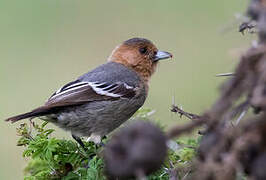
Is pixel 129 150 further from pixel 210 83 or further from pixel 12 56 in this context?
A: pixel 12 56

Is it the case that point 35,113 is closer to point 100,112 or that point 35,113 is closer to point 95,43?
point 100,112

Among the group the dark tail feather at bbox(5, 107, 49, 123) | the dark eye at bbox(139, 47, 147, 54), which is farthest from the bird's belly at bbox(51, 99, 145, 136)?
the dark eye at bbox(139, 47, 147, 54)

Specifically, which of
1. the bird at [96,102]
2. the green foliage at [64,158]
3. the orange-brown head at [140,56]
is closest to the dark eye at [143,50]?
the orange-brown head at [140,56]

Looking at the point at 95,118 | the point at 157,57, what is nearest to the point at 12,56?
the point at 157,57

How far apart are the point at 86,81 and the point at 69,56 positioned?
5.63 m

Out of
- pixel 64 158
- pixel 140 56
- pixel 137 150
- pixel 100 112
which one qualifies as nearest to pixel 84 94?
pixel 100 112

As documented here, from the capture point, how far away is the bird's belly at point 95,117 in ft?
18.6

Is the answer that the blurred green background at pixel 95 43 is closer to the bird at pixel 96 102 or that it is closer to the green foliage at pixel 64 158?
the bird at pixel 96 102

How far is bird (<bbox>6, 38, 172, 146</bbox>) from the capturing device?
5625 millimetres

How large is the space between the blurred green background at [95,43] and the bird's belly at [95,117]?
2958 mm

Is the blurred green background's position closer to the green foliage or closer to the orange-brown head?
the orange-brown head

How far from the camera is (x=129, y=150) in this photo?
2014mm

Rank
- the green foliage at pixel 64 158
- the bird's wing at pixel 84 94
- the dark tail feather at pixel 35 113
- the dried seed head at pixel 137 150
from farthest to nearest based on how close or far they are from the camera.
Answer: the bird's wing at pixel 84 94
the dark tail feather at pixel 35 113
the green foliage at pixel 64 158
the dried seed head at pixel 137 150

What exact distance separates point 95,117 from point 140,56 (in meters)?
1.31
